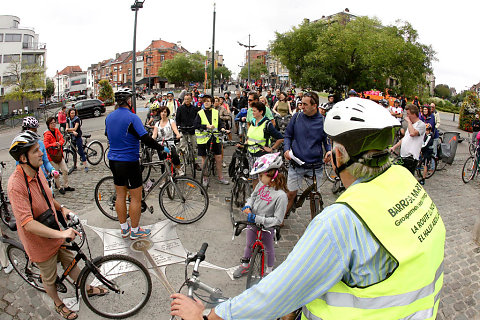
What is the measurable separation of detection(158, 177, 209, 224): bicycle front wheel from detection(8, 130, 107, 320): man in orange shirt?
91.1 inches

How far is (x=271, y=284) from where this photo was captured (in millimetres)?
1164

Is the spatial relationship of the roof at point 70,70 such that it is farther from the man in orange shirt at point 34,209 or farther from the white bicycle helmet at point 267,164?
the white bicycle helmet at point 267,164

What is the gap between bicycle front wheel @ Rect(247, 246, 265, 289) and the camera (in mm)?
3533

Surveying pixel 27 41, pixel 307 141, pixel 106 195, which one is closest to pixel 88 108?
pixel 106 195

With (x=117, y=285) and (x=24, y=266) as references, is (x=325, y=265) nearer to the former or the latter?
(x=117, y=285)

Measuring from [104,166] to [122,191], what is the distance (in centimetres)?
562

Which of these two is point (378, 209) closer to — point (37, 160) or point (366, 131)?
point (366, 131)

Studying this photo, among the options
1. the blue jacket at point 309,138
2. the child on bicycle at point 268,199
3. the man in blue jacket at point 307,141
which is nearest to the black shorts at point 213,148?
the man in blue jacket at point 307,141

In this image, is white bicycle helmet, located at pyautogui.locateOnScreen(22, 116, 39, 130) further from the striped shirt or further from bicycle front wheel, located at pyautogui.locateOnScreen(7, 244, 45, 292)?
the striped shirt

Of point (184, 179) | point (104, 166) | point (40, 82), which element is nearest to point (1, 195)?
point (184, 179)

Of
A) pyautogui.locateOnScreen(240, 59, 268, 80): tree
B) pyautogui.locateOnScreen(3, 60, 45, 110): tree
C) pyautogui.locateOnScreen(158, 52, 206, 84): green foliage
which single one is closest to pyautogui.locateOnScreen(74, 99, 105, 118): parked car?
pyautogui.locateOnScreen(3, 60, 45, 110): tree

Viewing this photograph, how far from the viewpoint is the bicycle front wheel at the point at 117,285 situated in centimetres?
324

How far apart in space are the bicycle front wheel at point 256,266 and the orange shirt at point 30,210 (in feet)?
6.57

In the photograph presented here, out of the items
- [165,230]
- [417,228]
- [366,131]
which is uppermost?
[366,131]
